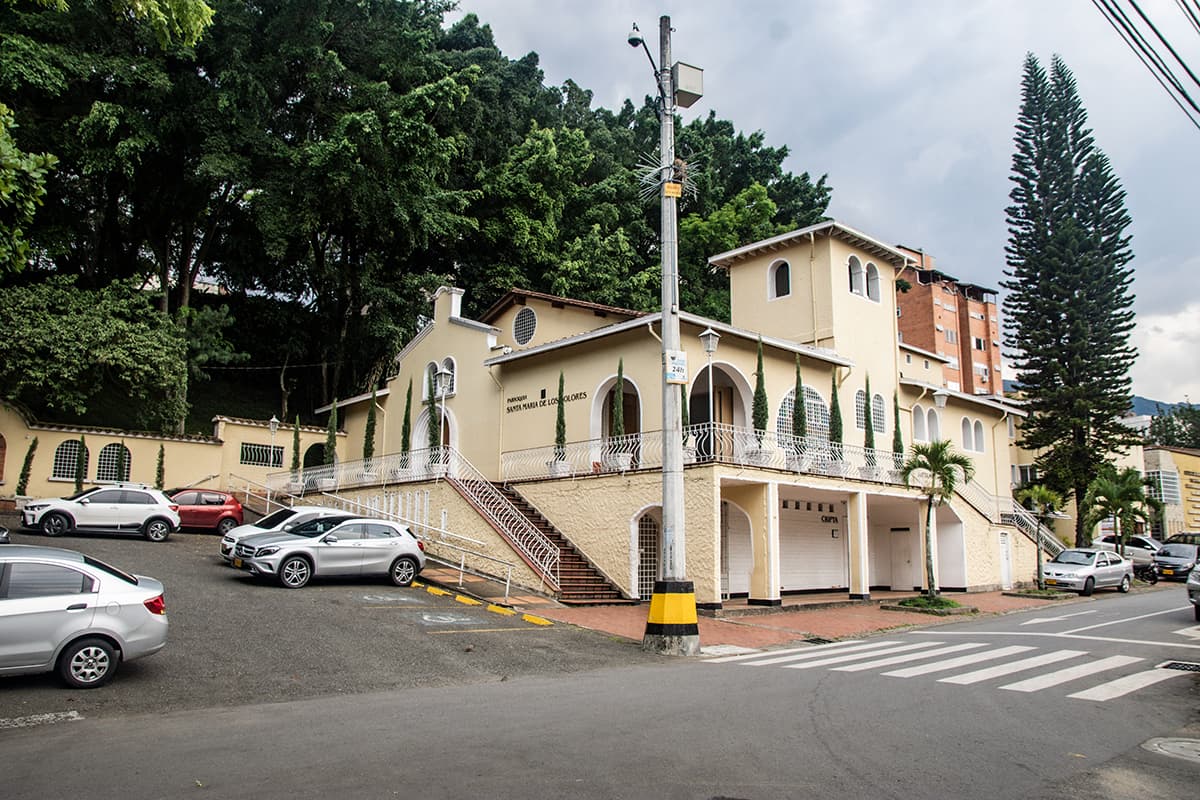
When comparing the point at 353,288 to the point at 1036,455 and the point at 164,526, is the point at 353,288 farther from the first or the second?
the point at 1036,455

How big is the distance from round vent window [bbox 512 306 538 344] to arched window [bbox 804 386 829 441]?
28.4 feet

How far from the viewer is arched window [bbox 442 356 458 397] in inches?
1104

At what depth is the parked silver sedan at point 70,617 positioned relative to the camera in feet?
29.7

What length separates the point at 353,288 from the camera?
36562 millimetres

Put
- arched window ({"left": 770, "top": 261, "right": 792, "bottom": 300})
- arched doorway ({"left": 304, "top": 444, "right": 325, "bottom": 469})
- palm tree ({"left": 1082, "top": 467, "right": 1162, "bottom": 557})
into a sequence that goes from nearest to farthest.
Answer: arched window ({"left": 770, "top": 261, "right": 792, "bottom": 300})
palm tree ({"left": 1082, "top": 467, "right": 1162, "bottom": 557})
arched doorway ({"left": 304, "top": 444, "right": 325, "bottom": 469})

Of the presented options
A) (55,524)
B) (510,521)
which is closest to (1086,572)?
(510,521)

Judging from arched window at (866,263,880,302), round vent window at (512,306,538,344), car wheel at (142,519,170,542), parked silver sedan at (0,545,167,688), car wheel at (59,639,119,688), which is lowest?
car wheel at (59,639,119,688)

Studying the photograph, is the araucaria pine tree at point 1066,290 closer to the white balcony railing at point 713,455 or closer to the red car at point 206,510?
the white balcony railing at point 713,455

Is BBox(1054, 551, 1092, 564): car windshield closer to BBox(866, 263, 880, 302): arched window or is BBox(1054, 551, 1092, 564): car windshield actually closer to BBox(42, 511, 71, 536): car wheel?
BBox(866, 263, 880, 302): arched window

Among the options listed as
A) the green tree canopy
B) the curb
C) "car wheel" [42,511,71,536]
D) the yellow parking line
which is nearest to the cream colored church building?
the curb

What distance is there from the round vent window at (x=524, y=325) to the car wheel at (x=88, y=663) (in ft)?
59.9

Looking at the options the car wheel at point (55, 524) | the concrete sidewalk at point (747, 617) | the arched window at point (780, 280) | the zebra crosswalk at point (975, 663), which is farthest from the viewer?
the arched window at point (780, 280)

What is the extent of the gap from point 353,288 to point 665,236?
82.5ft

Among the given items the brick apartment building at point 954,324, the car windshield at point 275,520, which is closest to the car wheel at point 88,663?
the car windshield at point 275,520
